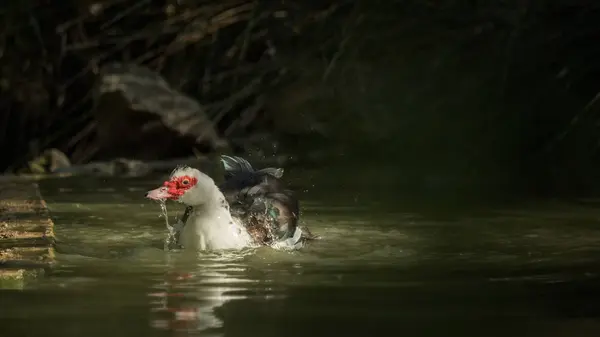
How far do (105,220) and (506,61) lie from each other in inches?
202

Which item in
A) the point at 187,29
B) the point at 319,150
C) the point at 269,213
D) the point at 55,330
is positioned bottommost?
the point at 55,330

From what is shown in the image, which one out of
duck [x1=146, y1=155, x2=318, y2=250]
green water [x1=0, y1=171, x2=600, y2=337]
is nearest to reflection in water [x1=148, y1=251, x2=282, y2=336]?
green water [x1=0, y1=171, x2=600, y2=337]

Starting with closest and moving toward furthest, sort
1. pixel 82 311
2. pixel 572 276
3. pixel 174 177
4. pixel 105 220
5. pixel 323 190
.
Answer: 1. pixel 82 311
2. pixel 572 276
3. pixel 174 177
4. pixel 105 220
5. pixel 323 190

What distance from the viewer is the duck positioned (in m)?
7.21

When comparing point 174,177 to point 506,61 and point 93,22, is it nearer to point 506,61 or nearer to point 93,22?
point 506,61

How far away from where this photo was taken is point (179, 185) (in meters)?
7.46

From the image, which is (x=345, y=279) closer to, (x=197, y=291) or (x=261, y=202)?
(x=197, y=291)

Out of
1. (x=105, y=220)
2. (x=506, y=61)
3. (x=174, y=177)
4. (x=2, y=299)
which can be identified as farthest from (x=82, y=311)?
(x=506, y=61)

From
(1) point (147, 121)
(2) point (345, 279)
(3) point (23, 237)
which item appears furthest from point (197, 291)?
(1) point (147, 121)

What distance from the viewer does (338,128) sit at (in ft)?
47.0

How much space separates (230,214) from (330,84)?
6977mm

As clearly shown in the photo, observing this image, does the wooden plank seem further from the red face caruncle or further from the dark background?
the dark background

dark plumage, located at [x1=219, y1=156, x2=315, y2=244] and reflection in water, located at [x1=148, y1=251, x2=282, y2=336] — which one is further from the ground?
dark plumage, located at [x1=219, y1=156, x2=315, y2=244]

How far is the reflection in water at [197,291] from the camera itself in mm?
4742
